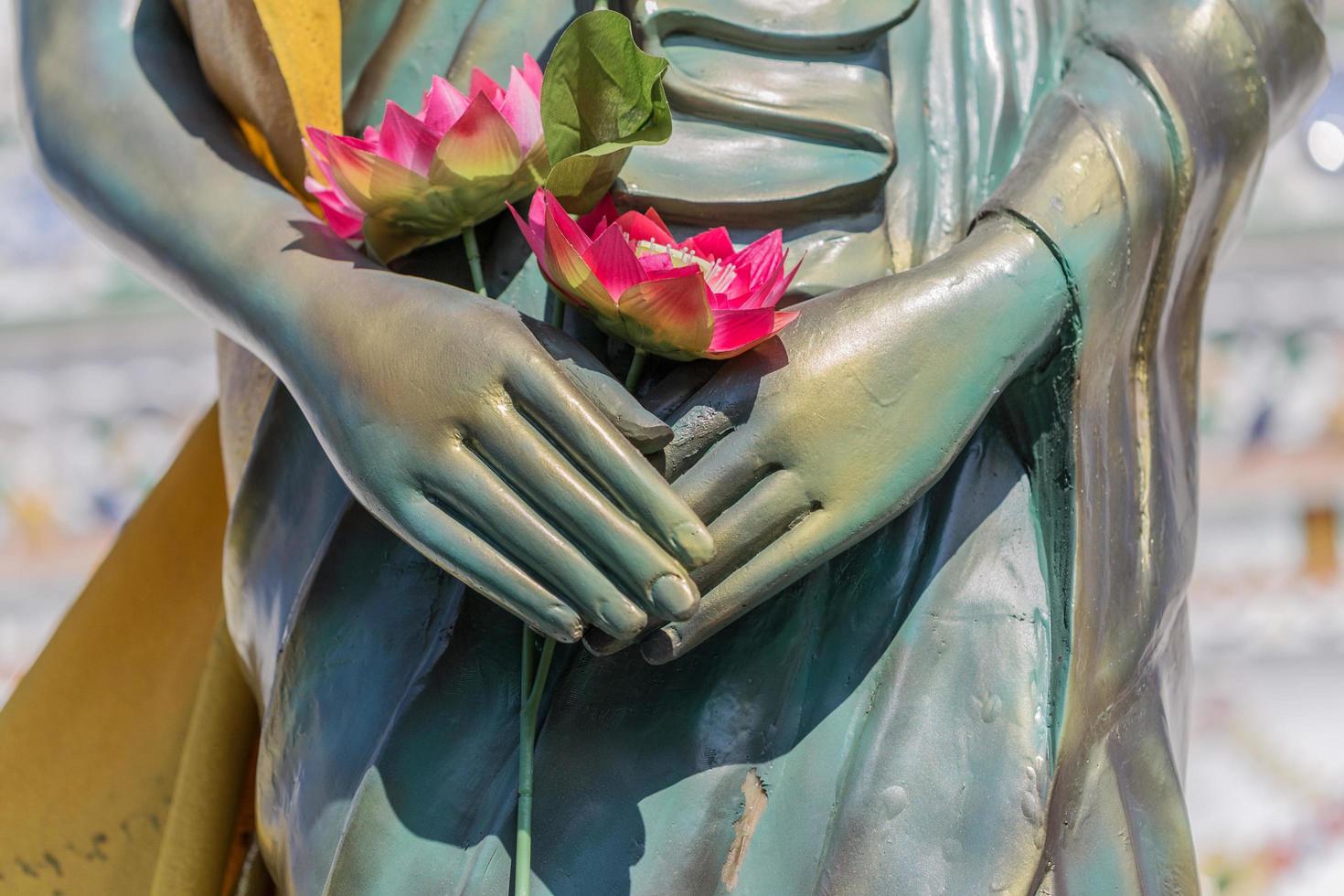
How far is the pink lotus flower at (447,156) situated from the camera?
726 mm

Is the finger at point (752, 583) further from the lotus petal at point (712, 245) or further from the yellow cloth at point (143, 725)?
the yellow cloth at point (143, 725)

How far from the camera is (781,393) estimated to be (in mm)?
720

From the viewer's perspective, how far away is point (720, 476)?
2.34 ft

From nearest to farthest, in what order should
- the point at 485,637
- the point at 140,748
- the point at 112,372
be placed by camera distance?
the point at 485,637 < the point at 140,748 < the point at 112,372

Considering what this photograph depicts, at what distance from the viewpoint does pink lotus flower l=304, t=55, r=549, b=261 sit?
2.38 feet

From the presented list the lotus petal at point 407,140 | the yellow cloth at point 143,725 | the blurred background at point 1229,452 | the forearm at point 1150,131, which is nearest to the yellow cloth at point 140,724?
the yellow cloth at point 143,725

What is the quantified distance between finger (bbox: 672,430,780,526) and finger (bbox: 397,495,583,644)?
0.07 m

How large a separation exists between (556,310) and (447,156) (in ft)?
0.29

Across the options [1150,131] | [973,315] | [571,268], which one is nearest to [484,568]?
[571,268]

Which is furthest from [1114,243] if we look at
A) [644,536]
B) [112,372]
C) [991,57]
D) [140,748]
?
[112,372]

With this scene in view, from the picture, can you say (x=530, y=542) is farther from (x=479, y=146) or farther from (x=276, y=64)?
(x=276, y=64)

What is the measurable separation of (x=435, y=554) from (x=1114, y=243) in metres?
0.33

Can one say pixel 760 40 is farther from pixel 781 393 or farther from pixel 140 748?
pixel 140 748

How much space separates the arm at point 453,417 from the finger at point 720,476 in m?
0.03
